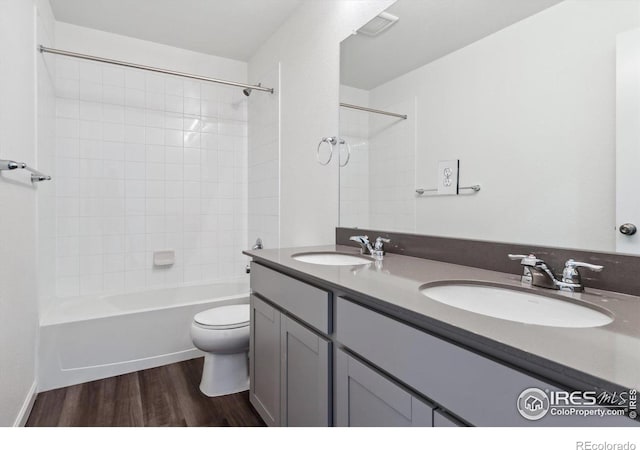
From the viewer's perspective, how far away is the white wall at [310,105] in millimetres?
2029

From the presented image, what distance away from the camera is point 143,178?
291 cm

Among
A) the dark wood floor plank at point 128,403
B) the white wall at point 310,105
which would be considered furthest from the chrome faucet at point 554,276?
the dark wood floor plank at point 128,403

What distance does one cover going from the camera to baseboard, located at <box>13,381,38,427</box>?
1583mm

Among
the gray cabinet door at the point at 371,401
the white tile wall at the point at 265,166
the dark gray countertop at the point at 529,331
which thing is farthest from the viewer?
the white tile wall at the point at 265,166

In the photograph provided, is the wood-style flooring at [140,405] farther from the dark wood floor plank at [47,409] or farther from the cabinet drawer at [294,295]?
the cabinet drawer at [294,295]

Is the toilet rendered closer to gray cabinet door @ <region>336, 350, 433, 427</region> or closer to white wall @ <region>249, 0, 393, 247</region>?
white wall @ <region>249, 0, 393, 247</region>

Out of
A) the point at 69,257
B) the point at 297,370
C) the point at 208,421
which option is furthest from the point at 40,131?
the point at 297,370

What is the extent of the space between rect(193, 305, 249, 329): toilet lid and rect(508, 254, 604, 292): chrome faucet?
4.92 feet

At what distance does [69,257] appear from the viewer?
8.64 ft

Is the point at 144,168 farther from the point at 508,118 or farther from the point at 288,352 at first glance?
the point at 508,118

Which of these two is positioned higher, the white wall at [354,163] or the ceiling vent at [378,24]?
the ceiling vent at [378,24]

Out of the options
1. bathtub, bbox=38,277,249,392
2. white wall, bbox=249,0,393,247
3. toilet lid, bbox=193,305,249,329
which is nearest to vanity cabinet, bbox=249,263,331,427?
toilet lid, bbox=193,305,249,329

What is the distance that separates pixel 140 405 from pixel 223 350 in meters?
0.49

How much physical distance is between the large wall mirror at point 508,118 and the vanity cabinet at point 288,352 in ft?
2.11
